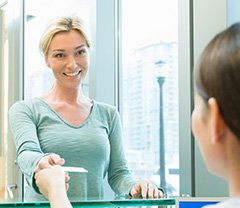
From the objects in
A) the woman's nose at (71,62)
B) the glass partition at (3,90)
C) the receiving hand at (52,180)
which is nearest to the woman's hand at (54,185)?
the receiving hand at (52,180)

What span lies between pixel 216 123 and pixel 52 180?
0.56 metres

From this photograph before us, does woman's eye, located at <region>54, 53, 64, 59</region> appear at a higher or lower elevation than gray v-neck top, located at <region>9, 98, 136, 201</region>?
higher

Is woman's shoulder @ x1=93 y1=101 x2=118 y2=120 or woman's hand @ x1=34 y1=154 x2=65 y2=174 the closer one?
woman's hand @ x1=34 y1=154 x2=65 y2=174

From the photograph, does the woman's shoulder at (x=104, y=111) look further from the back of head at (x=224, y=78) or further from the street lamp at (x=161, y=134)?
the back of head at (x=224, y=78)

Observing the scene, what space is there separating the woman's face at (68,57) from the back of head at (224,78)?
1.10 m

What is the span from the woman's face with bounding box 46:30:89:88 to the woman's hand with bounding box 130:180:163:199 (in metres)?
0.48

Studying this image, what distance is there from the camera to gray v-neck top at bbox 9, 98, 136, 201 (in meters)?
1.84

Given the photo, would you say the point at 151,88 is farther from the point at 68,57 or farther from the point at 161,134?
the point at 68,57

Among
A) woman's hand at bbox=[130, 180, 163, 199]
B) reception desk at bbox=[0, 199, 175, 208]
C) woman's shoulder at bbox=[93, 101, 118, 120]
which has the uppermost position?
woman's shoulder at bbox=[93, 101, 118, 120]

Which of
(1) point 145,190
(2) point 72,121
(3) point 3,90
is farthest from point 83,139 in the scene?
(3) point 3,90

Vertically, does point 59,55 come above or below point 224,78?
above

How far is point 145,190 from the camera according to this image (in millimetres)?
1628

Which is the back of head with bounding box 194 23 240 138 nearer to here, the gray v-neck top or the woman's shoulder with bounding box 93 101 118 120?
the gray v-neck top

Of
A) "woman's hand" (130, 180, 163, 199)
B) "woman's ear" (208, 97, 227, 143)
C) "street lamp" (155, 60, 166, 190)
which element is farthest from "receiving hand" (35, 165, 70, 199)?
"street lamp" (155, 60, 166, 190)
